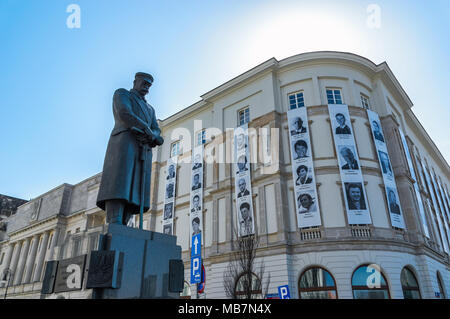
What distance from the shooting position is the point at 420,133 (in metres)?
35.4

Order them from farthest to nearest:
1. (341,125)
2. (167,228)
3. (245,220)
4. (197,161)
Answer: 1. (197,161)
2. (167,228)
3. (245,220)
4. (341,125)

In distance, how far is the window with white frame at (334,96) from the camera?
25.1 m

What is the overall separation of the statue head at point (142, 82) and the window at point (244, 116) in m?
21.9

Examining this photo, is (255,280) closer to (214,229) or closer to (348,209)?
(214,229)

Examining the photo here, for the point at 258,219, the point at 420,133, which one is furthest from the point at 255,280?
the point at 420,133

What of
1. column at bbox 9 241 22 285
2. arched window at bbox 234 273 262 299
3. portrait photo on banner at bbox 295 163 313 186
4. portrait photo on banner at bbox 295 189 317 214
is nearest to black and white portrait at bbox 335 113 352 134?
portrait photo on banner at bbox 295 163 313 186

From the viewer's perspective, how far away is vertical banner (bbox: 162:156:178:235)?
29.8 metres

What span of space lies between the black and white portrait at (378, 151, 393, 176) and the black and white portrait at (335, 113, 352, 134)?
9.89ft

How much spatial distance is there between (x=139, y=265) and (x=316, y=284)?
17.6 m

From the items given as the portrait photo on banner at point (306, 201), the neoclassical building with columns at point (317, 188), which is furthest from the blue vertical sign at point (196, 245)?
the portrait photo on banner at point (306, 201)

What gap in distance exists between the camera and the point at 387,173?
74.4 feet

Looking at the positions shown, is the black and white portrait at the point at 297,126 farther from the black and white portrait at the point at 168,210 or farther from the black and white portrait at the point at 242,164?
the black and white portrait at the point at 168,210

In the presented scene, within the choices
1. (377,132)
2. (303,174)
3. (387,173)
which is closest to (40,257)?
(303,174)

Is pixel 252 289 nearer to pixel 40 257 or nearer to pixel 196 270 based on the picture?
pixel 196 270
